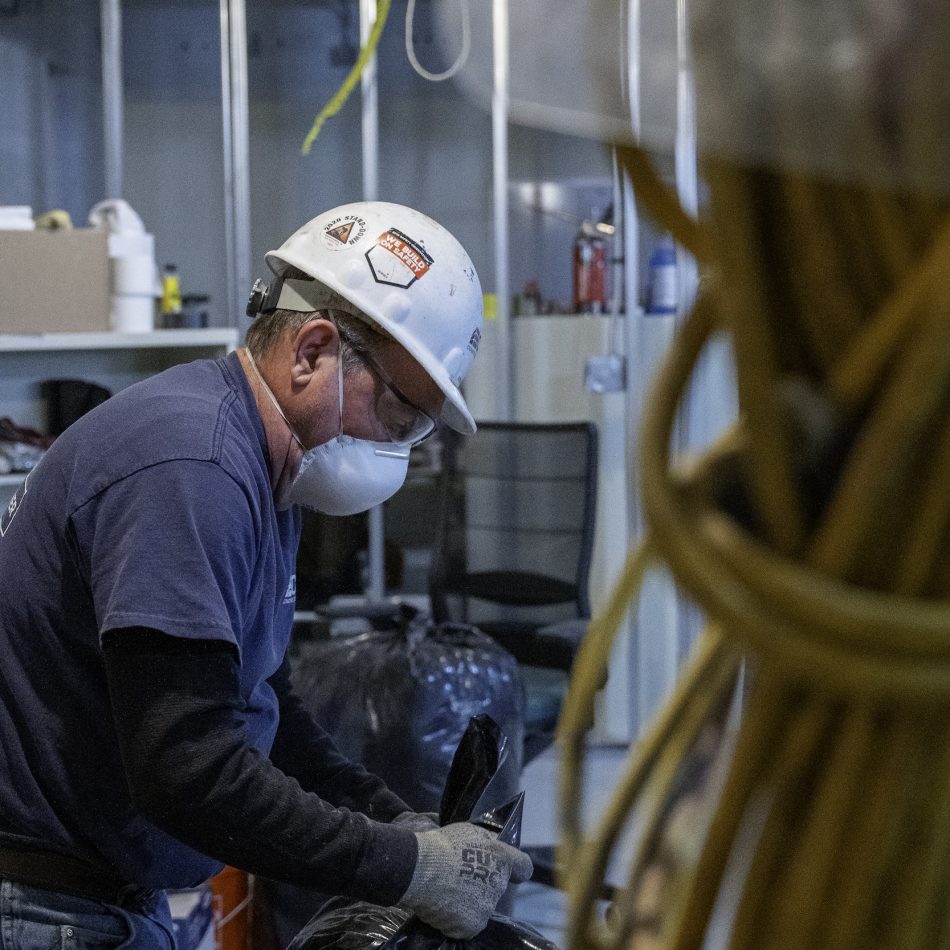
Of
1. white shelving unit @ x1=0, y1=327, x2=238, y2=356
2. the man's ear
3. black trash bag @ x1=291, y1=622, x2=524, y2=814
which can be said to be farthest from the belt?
white shelving unit @ x1=0, y1=327, x2=238, y2=356

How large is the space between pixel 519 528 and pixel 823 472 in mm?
3260

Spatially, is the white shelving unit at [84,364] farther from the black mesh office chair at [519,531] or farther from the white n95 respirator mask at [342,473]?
the white n95 respirator mask at [342,473]

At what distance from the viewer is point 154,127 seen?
6.52m

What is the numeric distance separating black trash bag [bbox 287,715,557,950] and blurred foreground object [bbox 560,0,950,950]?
1.13 m

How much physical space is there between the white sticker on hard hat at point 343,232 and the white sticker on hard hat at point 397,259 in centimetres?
3

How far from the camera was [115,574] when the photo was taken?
1179 mm

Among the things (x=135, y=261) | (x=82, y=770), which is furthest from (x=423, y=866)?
(x=135, y=261)

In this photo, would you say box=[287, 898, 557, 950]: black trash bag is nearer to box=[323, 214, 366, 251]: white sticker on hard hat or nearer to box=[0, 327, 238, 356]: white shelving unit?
box=[323, 214, 366, 251]: white sticker on hard hat

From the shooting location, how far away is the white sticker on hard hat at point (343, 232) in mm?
1499

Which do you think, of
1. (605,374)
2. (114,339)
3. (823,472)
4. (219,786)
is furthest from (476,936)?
(605,374)

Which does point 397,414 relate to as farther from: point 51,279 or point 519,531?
point 51,279

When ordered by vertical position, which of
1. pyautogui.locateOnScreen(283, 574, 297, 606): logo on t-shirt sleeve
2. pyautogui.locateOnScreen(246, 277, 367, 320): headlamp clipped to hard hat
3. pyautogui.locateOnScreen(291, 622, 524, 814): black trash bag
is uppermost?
pyautogui.locateOnScreen(246, 277, 367, 320): headlamp clipped to hard hat

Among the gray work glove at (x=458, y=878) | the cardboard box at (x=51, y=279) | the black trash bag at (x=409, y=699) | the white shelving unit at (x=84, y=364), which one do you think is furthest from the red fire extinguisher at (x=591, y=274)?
the gray work glove at (x=458, y=878)

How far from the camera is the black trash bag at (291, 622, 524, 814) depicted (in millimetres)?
2320
